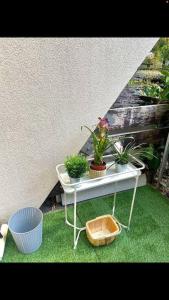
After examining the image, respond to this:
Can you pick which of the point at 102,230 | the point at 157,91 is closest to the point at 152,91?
the point at 157,91

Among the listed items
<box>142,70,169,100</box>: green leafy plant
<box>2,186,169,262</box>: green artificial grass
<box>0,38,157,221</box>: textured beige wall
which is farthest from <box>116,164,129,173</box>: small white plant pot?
<box>142,70,169,100</box>: green leafy plant

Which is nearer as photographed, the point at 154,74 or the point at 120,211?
the point at 120,211

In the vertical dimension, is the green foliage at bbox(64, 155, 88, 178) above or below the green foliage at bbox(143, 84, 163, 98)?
below

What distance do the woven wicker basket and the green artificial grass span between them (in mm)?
65

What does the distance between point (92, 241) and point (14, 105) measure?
1.09 metres

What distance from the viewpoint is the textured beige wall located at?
1316 millimetres

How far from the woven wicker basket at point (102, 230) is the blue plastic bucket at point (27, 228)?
0.36 metres

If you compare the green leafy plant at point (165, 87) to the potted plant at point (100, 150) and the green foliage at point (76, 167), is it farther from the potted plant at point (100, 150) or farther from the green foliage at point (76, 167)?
the green foliage at point (76, 167)

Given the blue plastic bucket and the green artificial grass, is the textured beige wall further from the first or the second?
the green artificial grass

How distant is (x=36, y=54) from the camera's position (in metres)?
1.30

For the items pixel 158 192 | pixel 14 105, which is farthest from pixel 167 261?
pixel 14 105

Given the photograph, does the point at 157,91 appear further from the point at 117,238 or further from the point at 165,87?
the point at 117,238

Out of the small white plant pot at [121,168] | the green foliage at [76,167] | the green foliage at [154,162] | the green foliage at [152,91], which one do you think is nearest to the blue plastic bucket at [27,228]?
the green foliage at [76,167]
